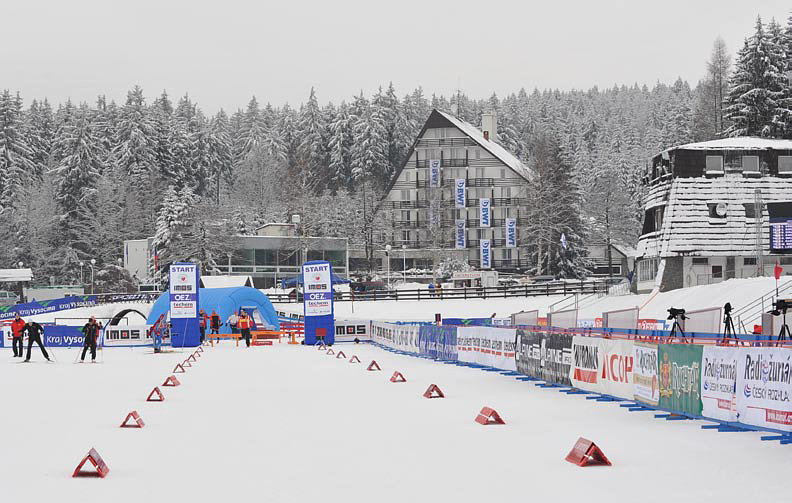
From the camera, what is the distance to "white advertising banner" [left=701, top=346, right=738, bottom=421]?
1381 centimetres

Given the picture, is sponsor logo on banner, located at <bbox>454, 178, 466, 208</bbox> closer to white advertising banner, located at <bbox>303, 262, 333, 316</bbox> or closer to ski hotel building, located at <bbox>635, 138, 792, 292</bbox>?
ski hotel building, located at <bbox>635, 138, 792, 292</bbox>

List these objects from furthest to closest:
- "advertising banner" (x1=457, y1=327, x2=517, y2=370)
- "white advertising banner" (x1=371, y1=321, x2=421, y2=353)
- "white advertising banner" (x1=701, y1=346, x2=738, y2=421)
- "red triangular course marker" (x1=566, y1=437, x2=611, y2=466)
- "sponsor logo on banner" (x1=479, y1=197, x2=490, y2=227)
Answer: "sponsor logo on banner" (x1=479, y1=197, x2=490, y2=227), "white advertising banner" (x1=371, y1=321, x2=421, y2=353), "advertising banner" (x1=457, y1=327, x2=517, y2=370), "white advertising banner" (x1=701, y1=346, x2=738, y2=421), "red triangular course marker" (x1=566, y1=437, x2=611, y2=466)

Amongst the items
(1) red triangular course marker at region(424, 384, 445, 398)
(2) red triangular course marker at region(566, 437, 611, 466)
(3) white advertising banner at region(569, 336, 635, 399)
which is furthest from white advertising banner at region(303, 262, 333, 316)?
(2) red triangular course marker at region(566, 437, 611, 466)

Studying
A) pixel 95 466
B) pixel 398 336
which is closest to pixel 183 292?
pixel 398 336

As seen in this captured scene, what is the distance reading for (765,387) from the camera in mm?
13039

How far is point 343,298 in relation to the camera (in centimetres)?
7712

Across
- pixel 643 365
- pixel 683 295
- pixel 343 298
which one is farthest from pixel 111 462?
pixel 343 298

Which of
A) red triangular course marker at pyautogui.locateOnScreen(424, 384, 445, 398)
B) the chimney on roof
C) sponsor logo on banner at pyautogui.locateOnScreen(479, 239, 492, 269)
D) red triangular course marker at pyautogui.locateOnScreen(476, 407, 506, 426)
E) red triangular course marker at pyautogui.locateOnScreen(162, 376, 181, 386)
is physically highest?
the chimney on roof

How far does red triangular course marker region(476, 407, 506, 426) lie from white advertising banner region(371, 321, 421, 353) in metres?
22.6

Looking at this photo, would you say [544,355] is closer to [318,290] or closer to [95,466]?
[95,466]

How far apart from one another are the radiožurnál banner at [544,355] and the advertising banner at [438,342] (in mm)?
7352

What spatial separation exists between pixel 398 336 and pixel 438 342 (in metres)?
7.40

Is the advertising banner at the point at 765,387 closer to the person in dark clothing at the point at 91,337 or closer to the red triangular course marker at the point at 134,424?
the red triangular course marker at the point at 134,424

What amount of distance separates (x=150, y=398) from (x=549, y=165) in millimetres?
87113
